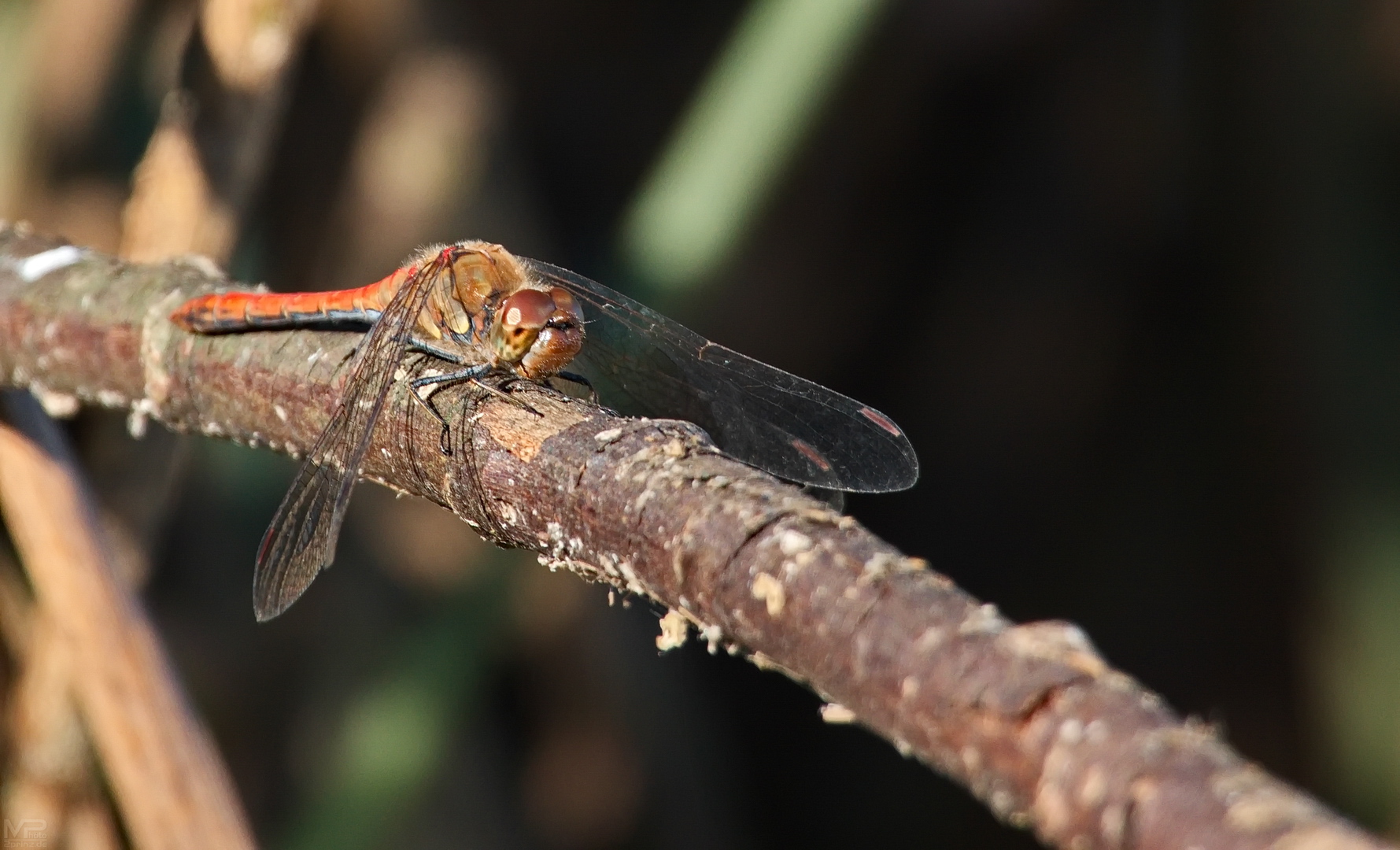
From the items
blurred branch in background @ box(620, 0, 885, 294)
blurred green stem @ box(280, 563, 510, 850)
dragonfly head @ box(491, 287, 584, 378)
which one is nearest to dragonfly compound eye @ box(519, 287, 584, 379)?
dragonfly head @ box(491, 287, 584, 378)

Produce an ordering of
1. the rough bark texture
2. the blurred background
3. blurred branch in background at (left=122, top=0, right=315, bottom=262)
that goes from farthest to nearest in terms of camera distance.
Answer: the blurred background < blurred branch in background at (left=122, top=0, right=315, bottom=262) < the rough bark texture

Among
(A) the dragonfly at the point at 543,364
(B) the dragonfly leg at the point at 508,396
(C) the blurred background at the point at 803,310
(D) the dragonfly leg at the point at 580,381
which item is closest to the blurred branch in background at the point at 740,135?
(C) the blurred background at the point at 803,310

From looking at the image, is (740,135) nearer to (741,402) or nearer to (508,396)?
(741,402)

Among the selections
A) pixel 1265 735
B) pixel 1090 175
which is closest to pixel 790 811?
pixel 1265 735

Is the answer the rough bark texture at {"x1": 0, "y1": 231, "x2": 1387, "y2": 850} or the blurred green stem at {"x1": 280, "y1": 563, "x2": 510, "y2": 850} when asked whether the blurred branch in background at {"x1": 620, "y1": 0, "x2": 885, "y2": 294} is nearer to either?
the blurred green stem at {"x1": 280, "y1": 563, "x2": 510, "y2": 850}

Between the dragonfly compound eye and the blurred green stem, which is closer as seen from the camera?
the dragonfly compound eye

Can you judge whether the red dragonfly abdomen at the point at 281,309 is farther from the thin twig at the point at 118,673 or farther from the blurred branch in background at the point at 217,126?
the thin twig at the point at 118,673

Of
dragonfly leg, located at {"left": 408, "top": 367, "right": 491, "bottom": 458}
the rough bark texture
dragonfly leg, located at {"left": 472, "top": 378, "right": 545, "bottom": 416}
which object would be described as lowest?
dragonfly leg, located at {"left": 408, "top": 367, "right": 491, "bottom": 458}
